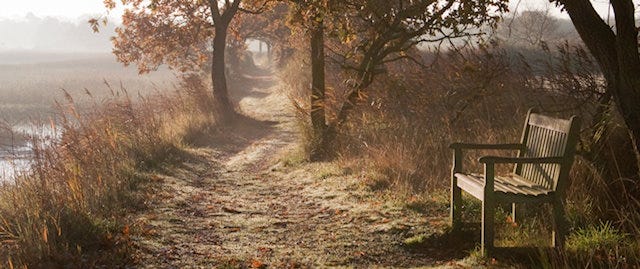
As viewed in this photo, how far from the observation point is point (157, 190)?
802cm

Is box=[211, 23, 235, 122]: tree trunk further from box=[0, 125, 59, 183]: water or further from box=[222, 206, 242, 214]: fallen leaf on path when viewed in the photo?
box=[222, 206, 242, 214]: fallen leaf on path

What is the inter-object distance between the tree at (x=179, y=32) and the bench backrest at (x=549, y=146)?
469 inches

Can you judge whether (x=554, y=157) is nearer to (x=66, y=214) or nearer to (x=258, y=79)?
(x=66, y=214)

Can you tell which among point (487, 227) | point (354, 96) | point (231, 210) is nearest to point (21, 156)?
point (231, 210)

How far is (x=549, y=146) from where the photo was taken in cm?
510

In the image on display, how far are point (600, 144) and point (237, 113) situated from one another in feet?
43.2

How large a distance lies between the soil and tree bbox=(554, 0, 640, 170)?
5.87 feet

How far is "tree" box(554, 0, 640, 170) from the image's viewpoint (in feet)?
15.8

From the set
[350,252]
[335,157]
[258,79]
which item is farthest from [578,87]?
[258,79]

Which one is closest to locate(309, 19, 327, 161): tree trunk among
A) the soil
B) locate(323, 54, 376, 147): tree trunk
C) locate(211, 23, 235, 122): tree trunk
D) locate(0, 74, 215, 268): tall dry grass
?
locate(323, 54, 376, 147): tree trunk

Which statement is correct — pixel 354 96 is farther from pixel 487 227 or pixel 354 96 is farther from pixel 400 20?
pixel 487 227

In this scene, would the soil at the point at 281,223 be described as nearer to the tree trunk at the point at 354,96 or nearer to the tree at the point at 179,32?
the tree trunk at the point at 354,96

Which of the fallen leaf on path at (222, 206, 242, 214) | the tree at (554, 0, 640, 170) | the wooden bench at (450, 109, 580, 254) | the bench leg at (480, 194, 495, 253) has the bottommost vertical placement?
the fallen leaf on path at (222, 206, 242, 214)

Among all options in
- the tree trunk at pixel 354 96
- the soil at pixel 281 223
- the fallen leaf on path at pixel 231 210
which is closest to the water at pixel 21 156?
the soil at pixel 281 223
